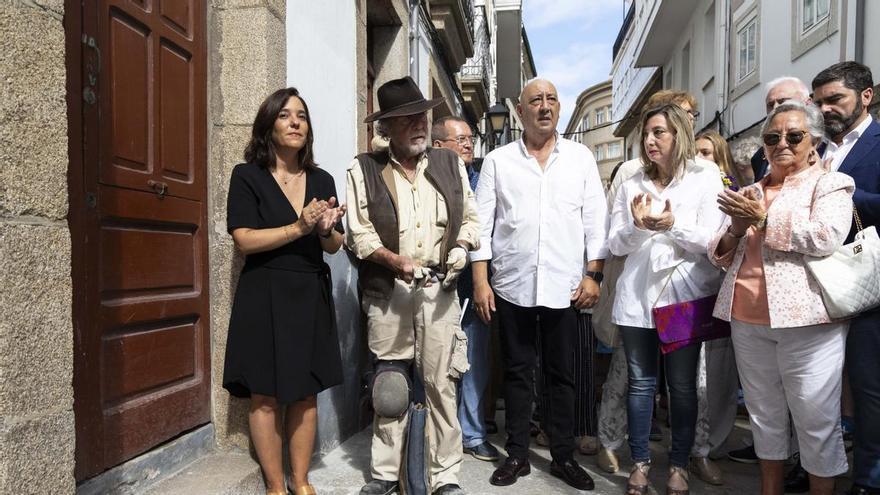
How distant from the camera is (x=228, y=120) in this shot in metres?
3.20

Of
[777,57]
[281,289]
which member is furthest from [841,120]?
[777,57]

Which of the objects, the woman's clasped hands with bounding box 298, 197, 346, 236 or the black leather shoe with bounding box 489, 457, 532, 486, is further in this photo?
the black leather shoe with bounding box 489, 457, 532, 486

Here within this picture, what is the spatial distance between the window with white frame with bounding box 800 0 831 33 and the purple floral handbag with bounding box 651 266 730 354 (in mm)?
6230

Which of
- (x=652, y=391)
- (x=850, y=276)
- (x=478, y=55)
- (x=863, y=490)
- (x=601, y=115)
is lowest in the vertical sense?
(x=863, y=490)

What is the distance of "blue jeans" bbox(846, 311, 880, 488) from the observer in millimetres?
2756

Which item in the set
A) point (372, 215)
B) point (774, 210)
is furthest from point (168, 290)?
point (774, 210)

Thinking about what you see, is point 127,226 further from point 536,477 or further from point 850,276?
point 850,276

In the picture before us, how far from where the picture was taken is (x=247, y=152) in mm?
2883

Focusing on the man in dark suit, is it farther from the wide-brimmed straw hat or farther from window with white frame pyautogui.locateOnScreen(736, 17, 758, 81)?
window with white frame pyautogui.locateOnScreen(736, 17, 758, 81)

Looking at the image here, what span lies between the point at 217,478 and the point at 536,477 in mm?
1644

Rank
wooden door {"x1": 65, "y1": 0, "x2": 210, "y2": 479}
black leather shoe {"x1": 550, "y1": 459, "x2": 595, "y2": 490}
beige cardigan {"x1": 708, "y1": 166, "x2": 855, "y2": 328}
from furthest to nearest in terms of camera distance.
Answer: black leather shoe {"x1": 550, "y1": 459, "x2": 595, "y2": 490} → beige cardigan {"x1": 708, "y1": 166, "x2": 855, "y2": 328} → wooden door {"x1": 65, "y1": 0, "x2": 210, "y2": 479}

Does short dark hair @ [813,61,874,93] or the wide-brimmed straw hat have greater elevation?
short dark hair @ [813,61,874,93]

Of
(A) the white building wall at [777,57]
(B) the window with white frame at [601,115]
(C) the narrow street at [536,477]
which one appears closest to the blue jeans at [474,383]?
(C) the narrow street at [536,477]

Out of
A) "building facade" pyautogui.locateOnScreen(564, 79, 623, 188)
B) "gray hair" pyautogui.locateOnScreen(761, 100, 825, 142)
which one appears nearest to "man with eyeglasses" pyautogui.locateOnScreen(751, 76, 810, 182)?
"gray hair" pyautogui.locateOnScreen(761, 100, 825, 142)
